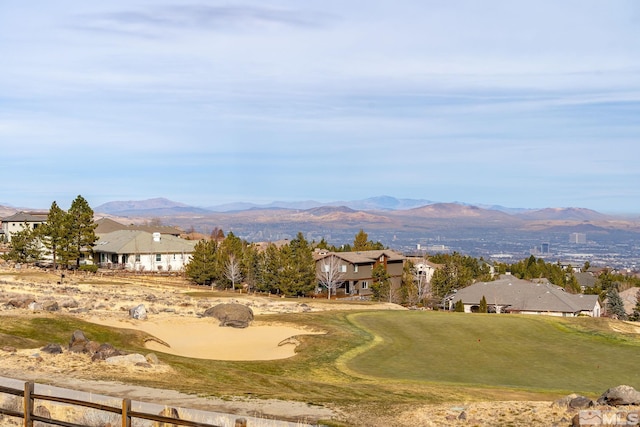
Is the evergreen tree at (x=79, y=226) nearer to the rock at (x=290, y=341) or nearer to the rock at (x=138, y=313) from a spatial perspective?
the rock at (x=138, y=313)

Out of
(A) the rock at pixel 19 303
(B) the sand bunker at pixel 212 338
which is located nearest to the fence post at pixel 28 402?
(B) the sand bunker at pixel 212 338

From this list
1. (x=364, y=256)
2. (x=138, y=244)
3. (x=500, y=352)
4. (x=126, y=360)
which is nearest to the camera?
(x=126, y=360)

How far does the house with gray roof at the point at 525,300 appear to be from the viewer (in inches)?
3770

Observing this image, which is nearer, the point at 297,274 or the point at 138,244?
the point at 297,274

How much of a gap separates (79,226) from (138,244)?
15146 millimetres

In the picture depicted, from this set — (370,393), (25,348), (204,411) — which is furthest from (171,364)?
(204,411)

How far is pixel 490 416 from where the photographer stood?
2391cm

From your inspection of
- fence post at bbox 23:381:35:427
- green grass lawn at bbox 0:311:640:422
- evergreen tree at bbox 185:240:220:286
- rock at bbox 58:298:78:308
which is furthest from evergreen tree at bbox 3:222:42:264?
fence post at bbox 23:381:35:427

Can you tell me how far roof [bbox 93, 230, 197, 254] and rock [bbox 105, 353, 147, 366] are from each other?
83.7m

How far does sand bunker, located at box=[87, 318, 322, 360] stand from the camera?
4466 centimetres

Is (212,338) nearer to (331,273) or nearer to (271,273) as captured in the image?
(271,273)

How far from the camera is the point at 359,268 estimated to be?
118750mm

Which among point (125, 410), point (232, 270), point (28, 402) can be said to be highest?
point (232, 270)

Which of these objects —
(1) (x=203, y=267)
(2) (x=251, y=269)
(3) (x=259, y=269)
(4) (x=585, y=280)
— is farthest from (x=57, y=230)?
(4) (x=585, y=280)
